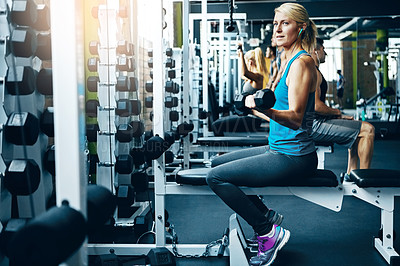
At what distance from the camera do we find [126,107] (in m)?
2.68

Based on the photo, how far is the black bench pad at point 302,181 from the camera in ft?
7.04

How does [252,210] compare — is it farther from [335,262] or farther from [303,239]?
[303,239]

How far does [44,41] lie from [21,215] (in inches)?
25.0

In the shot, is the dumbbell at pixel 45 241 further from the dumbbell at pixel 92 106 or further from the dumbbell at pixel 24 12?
the dumbbell at pixel 92 106

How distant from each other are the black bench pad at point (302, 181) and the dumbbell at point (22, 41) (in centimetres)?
105

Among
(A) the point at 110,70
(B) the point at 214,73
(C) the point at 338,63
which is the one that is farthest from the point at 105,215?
(C) the point at 338,63

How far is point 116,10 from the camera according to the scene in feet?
8.93

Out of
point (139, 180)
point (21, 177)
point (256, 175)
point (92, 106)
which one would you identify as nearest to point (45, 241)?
point (21, 177)

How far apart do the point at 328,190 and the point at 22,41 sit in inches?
60.8

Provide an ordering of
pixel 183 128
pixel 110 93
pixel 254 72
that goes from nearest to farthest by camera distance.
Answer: pixel 110 93
pixel 183 128
pixel 254 72

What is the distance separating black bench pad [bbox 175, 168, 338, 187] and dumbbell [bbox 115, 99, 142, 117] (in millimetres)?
612

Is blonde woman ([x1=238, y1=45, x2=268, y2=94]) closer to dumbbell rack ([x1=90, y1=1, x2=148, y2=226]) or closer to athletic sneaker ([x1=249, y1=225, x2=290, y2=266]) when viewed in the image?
dumbbell rack ([x1=90, y1=1, x2=148, y2=226])

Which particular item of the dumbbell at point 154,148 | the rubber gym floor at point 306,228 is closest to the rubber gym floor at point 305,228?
the rubber gym floor at point 306,228

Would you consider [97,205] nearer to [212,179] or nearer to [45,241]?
[45,241]
